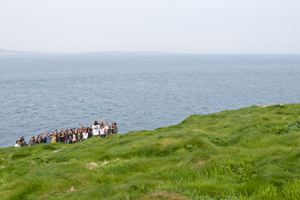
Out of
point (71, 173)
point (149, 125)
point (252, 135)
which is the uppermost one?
point (252, 135)

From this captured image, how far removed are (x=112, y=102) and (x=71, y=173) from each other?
65553 millimetres

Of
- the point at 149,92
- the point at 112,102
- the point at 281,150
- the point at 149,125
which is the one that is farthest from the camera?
the point at 149,92

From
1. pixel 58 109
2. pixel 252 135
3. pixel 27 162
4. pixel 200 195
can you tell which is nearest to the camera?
pixel 200 195

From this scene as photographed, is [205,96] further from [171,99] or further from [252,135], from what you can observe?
[252,135]

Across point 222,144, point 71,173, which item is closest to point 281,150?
point 222,144

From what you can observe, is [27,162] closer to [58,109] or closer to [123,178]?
[123,178]

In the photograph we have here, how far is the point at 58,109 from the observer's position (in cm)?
6669

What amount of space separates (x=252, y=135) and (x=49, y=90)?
9264 centimetres

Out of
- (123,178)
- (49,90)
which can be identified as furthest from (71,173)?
(49,90)

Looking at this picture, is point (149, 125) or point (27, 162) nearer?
point (27, 162)

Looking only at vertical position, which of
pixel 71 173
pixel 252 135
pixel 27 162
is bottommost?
pixel 27 162

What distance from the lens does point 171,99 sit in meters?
79.2

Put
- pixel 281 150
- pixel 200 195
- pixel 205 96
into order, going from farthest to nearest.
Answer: pixel 205 96 → pixel 281 150 → pixel 200 195

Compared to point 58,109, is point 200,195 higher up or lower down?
higher up
